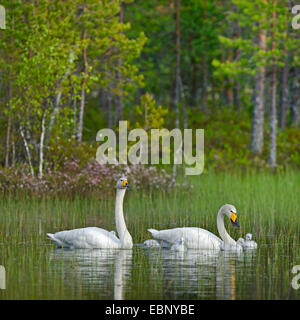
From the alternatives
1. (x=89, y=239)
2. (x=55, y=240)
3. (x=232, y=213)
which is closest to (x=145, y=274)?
(x=89, y=239)

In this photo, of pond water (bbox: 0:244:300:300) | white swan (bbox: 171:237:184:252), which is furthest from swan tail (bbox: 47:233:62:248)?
white swan (bbox: 171:237:184:252)

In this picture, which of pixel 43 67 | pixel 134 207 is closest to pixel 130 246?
pixel 134 207

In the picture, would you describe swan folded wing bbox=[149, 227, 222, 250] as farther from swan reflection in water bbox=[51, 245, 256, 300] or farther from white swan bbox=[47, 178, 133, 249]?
white swan bbox=[47, 178, 133, 249]

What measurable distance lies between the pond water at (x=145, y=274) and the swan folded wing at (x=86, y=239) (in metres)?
0.16

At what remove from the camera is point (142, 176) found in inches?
1004

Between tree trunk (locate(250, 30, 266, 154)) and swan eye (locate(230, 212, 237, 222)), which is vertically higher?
tree trunk (locate(250, 30, 266, 154))

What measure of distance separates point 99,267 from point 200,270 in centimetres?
158

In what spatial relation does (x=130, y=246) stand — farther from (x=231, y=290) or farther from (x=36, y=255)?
(x=231, y=290)

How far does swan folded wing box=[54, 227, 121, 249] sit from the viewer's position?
1534cm

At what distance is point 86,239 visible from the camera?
15375mm

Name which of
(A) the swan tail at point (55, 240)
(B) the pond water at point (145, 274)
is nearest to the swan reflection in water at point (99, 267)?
(B) the pond water at point (145, 274)

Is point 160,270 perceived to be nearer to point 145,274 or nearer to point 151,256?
point 145,274

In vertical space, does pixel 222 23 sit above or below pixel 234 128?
above
